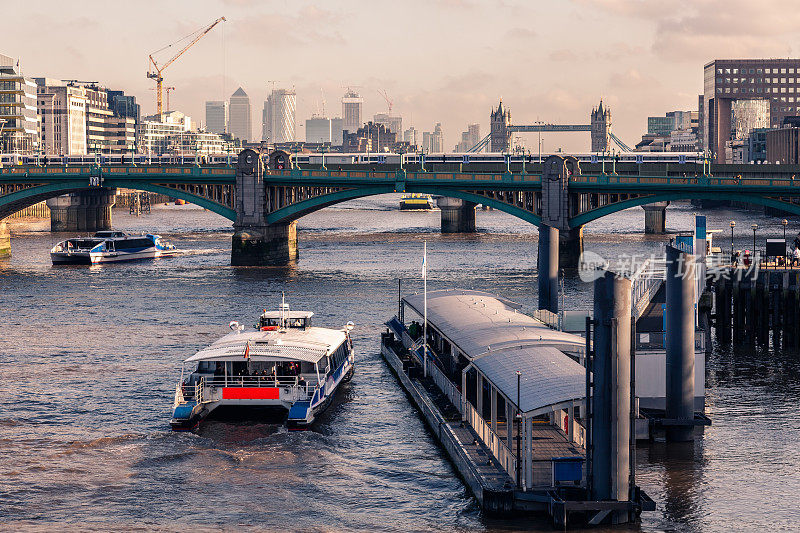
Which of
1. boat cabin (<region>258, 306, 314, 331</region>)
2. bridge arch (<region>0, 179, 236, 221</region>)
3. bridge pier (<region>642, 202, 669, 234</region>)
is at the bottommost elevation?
boat cabin (<region>258, 306, 314, 331</region>)

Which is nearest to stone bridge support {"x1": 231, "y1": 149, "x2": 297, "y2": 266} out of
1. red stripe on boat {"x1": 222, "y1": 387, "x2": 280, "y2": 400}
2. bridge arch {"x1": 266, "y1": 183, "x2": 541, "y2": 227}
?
bridge arch {"x1": 266, "y1": 183, "x2": 541, "y2": 227}

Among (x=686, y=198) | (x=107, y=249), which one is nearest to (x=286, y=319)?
(x=686, y=198)

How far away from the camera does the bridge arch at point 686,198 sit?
91650 mm

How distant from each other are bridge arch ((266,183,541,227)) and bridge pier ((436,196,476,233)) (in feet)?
151

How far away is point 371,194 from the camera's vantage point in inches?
4186

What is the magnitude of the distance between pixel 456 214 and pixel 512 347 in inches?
4692

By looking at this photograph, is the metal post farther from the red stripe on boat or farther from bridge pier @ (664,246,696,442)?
the red stripe on boat

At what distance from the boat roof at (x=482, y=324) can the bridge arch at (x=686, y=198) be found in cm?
4723

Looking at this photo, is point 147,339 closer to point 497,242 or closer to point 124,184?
point 124,184

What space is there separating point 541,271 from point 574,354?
14.8 m

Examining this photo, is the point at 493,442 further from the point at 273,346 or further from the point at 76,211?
the point at 76,211

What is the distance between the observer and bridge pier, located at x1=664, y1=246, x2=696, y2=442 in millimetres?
38094

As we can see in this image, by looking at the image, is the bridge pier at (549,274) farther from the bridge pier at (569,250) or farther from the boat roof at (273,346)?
the bridge pier at (569,250)

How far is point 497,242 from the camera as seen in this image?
450 feet
